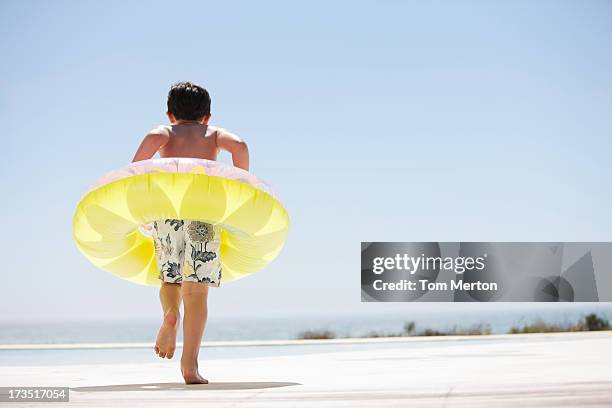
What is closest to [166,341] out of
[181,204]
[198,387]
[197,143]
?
[198,387]

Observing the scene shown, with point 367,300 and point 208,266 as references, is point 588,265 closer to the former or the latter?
point 367,300

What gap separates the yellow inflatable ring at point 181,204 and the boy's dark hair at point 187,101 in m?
0.33

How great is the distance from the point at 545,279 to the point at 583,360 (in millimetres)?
6539

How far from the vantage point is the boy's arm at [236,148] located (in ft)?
9.80

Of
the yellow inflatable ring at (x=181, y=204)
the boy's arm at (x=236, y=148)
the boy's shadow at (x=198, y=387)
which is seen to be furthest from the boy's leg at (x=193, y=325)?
the boy's arm at (x=236, y=148)

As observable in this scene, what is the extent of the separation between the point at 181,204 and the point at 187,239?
0.18 meters

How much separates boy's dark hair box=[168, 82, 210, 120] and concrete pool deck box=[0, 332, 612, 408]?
1.14 meters

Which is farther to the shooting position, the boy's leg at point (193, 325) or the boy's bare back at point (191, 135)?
the boy's bare back at point (191, 135)

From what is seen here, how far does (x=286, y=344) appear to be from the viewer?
7.50 m

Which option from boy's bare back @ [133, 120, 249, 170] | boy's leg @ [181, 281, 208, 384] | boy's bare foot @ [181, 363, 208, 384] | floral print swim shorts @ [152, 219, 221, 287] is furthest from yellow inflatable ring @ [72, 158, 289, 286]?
boy's bare foot @ [181, 363, 208, 384]

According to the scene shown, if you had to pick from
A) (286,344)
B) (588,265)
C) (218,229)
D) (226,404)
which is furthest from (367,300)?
(226,404)

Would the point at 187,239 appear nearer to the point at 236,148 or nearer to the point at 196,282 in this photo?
the point at 196,282

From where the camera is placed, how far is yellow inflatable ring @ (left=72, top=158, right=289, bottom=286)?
2748 millimetres

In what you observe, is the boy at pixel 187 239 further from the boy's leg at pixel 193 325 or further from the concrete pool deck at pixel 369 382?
the concrete pool deck at pixel 369 382
